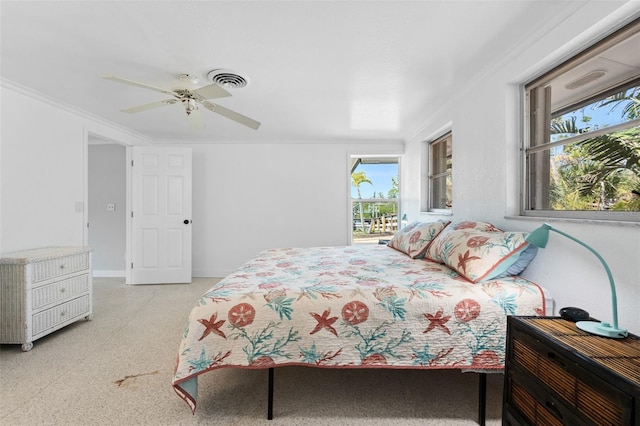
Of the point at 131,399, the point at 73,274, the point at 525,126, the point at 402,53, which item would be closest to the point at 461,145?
the point at 525,126

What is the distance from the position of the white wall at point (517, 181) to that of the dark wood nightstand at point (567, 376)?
0.35 m

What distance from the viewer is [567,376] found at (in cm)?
99

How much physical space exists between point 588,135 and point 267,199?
393 cm

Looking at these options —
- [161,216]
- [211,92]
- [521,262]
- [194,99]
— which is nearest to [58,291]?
[161,216]

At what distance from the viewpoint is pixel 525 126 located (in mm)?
2043

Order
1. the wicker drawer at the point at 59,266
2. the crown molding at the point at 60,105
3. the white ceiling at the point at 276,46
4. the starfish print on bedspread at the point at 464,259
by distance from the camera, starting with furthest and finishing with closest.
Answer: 1. the crown molding at the point at 60,105
2. the wicker drawer at the point at 59,266
3. the starfish print on bedspread at the point at 464,259
4. the white ceiling at the point at 276,46

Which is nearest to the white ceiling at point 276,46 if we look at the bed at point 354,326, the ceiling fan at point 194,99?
the ceiling fan at point 194,99

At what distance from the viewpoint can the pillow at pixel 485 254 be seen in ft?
5.41

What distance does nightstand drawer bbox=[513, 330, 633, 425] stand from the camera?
0.83m

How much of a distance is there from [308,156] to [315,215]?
3.25 ft

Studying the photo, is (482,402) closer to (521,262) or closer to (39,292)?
(521,262)

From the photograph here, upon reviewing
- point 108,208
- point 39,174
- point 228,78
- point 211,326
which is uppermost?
point 228,78

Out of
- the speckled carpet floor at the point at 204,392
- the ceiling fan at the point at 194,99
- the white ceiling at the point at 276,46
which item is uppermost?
the white ceiling at the point at 276,46

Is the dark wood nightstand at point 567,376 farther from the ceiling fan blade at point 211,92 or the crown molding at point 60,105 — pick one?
the crown molding at point 60,105
